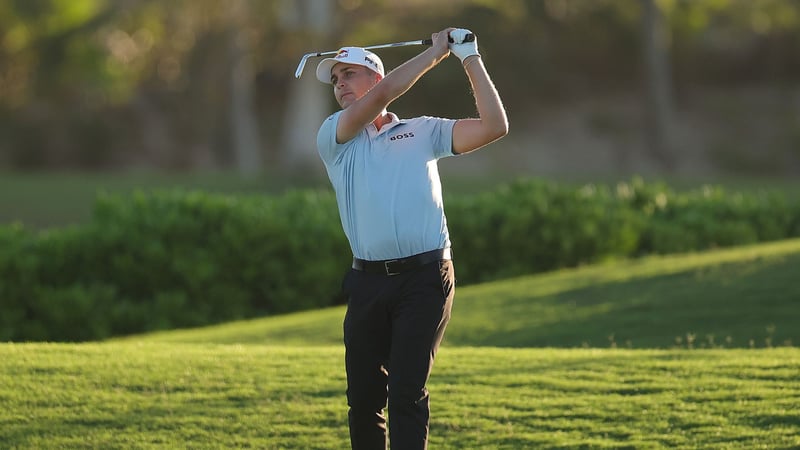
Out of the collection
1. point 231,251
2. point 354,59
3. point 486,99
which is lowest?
point 231,251

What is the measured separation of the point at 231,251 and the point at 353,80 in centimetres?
890

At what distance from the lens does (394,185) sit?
512cm

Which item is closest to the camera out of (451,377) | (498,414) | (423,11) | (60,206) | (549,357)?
(498,414)

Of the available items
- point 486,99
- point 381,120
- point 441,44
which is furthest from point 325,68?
point 486,99

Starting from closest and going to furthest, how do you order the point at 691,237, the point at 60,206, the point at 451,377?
the point at 451,377 → the point at 691,237 → the point at 60,206

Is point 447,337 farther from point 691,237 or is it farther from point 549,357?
point 691,237

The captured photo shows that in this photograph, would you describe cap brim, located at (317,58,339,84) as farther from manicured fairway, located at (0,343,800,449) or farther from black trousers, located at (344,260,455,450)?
manicured fairway, located at (0,343,800,449)

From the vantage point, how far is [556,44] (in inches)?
1710

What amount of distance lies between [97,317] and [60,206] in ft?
40.0

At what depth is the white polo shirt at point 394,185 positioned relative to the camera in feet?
16.8

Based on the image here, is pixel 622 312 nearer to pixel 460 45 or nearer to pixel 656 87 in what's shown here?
pixel 460 45

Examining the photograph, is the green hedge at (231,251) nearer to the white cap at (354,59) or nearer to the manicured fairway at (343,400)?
the manicured fairway at (343,400)

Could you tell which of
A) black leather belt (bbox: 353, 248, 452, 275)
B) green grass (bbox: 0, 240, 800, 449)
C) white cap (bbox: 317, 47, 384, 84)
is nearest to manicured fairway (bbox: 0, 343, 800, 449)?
green grass (bbox: 0, 240, 800, 449)

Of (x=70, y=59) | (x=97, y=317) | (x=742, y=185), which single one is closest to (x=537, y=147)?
(x=742, y=185)
